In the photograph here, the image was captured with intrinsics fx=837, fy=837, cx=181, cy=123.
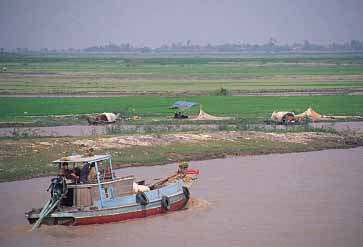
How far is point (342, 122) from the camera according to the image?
37.6 metres

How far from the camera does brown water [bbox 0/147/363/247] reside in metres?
17.4

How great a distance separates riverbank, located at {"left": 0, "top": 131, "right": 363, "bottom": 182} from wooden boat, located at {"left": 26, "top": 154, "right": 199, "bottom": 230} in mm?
5171

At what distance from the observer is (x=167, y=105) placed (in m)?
44.8

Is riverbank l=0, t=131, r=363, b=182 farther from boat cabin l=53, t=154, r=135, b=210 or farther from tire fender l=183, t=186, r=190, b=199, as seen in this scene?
boat cabin l=53, t=154, r=135, b=210

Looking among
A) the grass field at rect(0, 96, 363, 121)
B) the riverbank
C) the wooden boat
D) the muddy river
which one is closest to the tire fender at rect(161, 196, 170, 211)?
the wooden boat

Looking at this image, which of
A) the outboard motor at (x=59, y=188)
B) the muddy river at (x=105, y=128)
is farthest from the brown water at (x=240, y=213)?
the muddy river at (x=105, y=128)

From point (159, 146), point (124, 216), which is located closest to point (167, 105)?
point (159, 146)

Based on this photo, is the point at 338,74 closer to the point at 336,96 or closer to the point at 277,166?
the point at 336,96

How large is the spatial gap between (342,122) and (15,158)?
17516mm

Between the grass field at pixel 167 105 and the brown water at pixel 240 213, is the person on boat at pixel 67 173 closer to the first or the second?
the brown water at pixel 240 213

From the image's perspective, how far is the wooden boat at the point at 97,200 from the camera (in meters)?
17.7

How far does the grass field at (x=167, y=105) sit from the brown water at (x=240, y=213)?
44.5ft

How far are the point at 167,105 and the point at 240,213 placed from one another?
1002 inches

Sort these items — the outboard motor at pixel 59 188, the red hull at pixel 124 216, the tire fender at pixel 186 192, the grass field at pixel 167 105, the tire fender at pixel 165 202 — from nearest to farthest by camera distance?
the outboard motor at pixel 59 188 → the red hull at pixel 124 216 → the tire fender at pixel 165 202 → the tire fender at pixel 186 192 → the grass field at pixel 167 105
